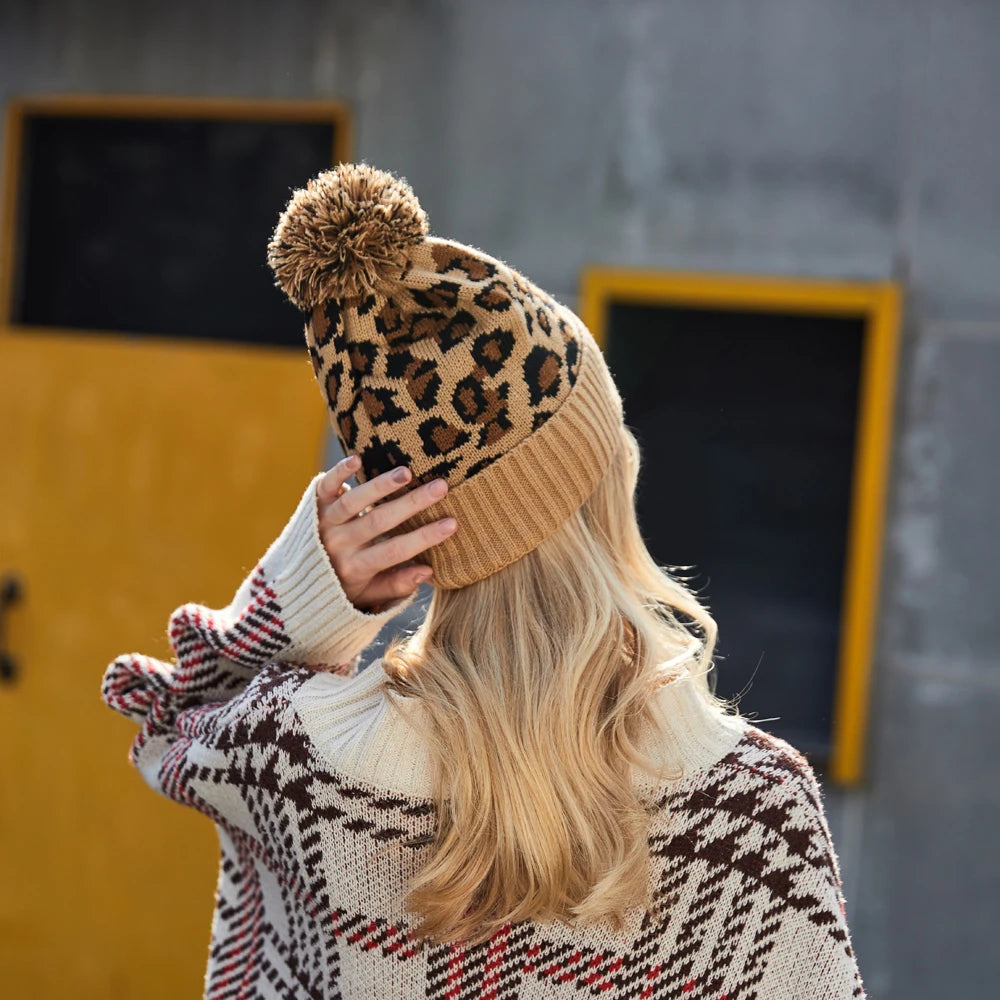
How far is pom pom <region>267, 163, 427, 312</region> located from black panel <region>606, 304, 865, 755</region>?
87.7 inches

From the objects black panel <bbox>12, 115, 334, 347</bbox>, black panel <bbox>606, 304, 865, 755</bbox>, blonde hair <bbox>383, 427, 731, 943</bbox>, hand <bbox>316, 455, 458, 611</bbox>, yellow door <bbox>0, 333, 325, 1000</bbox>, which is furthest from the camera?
black panel <bbox>12, 115, 334, 347</bbox>

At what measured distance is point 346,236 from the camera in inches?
54.6

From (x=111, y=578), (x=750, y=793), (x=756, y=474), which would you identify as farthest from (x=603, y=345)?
(x=750, y=793)

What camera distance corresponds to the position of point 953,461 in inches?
131

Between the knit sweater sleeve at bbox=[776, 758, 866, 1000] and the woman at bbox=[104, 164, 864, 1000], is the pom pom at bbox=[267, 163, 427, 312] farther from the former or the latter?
the knit sweater sleeve at bbox=[776, 758, 866, 1000]

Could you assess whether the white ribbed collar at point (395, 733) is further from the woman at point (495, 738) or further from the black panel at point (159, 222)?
the black panel at point (159, 222)

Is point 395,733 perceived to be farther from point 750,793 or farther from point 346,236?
point 346,236

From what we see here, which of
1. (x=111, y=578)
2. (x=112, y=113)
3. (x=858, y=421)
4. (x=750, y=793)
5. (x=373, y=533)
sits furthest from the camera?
(x=112, y=113)

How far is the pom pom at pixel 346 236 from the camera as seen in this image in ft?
4.55

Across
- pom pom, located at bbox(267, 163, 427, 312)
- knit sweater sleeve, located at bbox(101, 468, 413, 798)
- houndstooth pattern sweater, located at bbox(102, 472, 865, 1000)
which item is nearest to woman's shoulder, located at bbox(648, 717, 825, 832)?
houndstooth pattern sweater, located at bbox(102, 472, 865, 1000)

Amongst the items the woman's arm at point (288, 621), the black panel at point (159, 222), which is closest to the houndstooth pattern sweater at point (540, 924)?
the woman's arm at point (288, 621)

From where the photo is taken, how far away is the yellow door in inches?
148

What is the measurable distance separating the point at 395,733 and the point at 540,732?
6.4 inches

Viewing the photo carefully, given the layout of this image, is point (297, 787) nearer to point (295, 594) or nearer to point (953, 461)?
point (295, 594)
